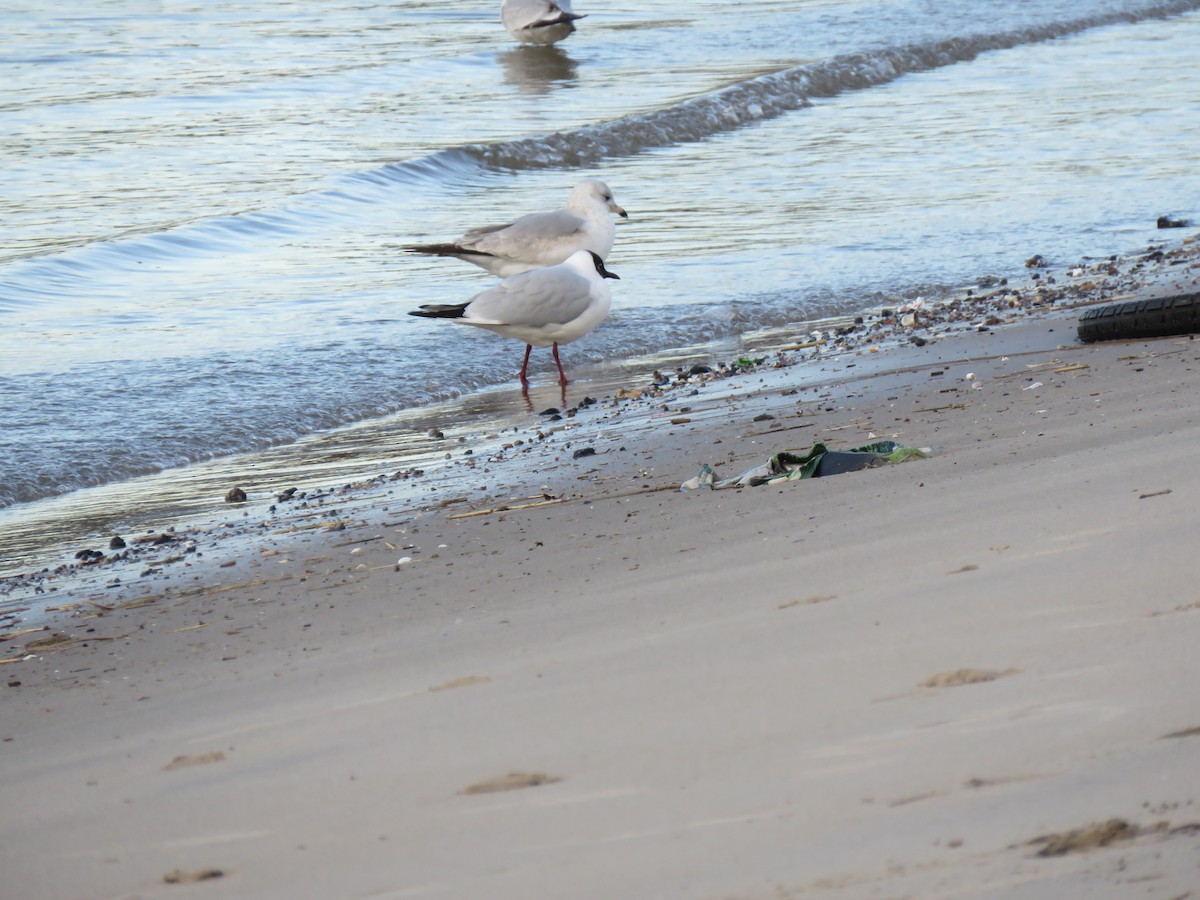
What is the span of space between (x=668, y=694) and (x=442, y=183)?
10.2m

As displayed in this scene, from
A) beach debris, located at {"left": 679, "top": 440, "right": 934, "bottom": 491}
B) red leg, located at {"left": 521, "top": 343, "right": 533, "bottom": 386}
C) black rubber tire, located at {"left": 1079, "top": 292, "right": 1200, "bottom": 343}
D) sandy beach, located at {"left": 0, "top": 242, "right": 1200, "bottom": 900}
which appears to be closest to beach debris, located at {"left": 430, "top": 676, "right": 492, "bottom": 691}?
sandy beach, located at {"left": 0, "top": 242, "right": 1200, "bottom": 900}

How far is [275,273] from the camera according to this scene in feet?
29.9

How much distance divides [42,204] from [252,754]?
947 cm

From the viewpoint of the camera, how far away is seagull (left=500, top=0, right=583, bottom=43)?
19969mm

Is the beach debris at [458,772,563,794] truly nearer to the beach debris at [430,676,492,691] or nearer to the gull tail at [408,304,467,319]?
the beach debris at [430,676,492,691]

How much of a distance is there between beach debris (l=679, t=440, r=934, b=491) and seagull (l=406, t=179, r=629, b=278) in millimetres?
3911

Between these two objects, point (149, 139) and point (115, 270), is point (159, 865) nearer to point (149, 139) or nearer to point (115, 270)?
point (115, 270)

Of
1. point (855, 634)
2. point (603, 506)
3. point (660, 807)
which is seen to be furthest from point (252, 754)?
point (603, 506)

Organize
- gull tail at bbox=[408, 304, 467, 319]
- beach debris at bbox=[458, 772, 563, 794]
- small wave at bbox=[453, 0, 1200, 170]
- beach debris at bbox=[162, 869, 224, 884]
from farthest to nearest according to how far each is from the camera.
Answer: small wave at bbox=[453, 0, 1200, 170] < gull tail at bbox=[408, 304, 467, 319] < beach debris at bbox=[458, 772, 563, 794] < beach debris at bbox=[162, 869, 224, 884]

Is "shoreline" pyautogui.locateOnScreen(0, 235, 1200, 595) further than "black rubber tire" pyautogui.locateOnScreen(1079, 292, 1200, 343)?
No

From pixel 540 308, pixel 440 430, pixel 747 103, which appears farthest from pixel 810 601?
pixel 747 103

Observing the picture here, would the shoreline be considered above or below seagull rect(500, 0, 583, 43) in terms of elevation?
below

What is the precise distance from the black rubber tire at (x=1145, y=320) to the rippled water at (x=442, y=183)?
2.44 meters

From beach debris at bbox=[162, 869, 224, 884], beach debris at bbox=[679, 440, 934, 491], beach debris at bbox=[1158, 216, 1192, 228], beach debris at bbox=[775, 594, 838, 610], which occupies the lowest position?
beach debris at bbox=[162, 869, 224, 884]
